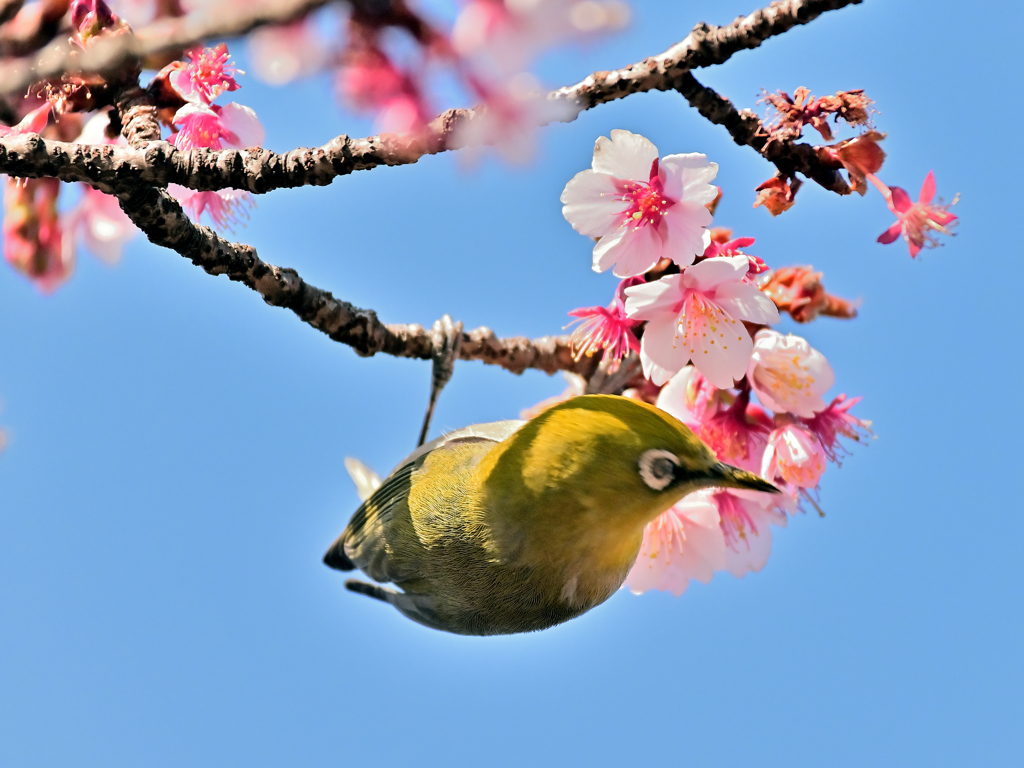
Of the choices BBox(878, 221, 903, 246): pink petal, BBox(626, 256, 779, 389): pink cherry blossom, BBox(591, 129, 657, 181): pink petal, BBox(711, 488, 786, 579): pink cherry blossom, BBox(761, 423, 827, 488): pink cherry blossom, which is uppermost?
BBox(591, 129, 657, 181): pink petal

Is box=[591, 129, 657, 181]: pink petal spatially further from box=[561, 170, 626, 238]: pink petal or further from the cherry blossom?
the cherry blossom

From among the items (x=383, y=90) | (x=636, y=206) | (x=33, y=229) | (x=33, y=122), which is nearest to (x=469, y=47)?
(x=383, y=90)

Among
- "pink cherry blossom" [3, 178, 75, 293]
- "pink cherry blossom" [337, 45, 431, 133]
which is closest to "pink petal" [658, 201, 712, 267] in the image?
"pink cherry blossom" [337, 45, 431, 133]

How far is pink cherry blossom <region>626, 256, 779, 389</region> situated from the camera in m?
2.67

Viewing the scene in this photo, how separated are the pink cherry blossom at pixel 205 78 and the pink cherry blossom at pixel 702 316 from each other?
56.8 inches

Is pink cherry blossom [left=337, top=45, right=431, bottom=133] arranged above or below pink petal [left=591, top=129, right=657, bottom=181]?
below

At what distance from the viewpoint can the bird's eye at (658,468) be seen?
2852 mm

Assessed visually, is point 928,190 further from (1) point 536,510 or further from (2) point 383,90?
(2) point 383,90

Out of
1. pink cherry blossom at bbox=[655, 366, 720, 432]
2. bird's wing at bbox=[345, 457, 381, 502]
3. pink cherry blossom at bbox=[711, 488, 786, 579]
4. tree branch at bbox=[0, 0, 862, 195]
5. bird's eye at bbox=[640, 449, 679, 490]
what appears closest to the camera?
tree branch at bbox=[0, 0, 862, 195]

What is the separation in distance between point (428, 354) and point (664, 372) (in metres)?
1.32

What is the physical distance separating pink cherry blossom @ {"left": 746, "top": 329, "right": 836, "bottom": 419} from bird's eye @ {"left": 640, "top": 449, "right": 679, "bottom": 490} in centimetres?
60

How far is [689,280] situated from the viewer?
269cm

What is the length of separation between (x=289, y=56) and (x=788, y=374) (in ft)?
8.10

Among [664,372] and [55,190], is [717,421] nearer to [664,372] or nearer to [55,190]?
[664,372]
